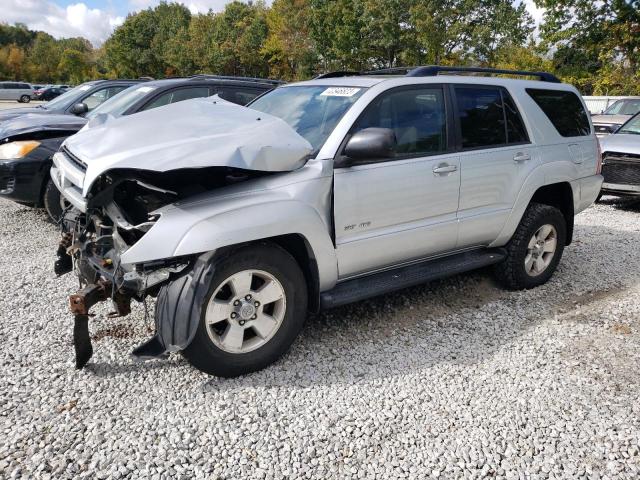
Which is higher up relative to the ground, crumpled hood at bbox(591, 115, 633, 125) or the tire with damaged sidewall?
crumpled hood at bbox(591, 115, 633, 125)

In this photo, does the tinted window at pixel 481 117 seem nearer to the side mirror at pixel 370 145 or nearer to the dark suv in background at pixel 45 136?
the side mirror at pixel 370 145

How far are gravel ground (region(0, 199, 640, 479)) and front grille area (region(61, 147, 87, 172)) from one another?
1137 mm

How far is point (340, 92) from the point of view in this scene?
3.68 metres

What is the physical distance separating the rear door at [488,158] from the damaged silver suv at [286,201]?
0.04ft

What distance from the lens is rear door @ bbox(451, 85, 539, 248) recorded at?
12.9 feet

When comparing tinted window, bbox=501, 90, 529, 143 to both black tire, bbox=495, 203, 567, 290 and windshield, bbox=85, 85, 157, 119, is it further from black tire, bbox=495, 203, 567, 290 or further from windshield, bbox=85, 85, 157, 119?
windshield, bbox=85, 85, 157, 119

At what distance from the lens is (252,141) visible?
297 centimetres

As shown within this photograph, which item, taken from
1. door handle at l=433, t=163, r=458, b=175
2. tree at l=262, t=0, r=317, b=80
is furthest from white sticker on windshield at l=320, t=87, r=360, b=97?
tree at l=262, t=0, r=317, b=80

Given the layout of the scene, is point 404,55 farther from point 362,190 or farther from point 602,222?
point 362,190

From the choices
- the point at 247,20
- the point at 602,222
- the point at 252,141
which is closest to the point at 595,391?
the point at 252,141

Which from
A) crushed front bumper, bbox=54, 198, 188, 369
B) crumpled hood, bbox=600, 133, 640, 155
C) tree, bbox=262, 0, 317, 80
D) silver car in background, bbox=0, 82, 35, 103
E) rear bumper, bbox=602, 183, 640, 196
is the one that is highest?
tree, bbox=262, 0, 317, 80

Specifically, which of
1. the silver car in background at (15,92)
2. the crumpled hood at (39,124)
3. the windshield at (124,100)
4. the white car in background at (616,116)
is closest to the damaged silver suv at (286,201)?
the crumpled hood at (39,124)

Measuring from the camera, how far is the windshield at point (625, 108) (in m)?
12.5

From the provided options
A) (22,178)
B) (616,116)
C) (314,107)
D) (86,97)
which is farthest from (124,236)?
(616,116)
